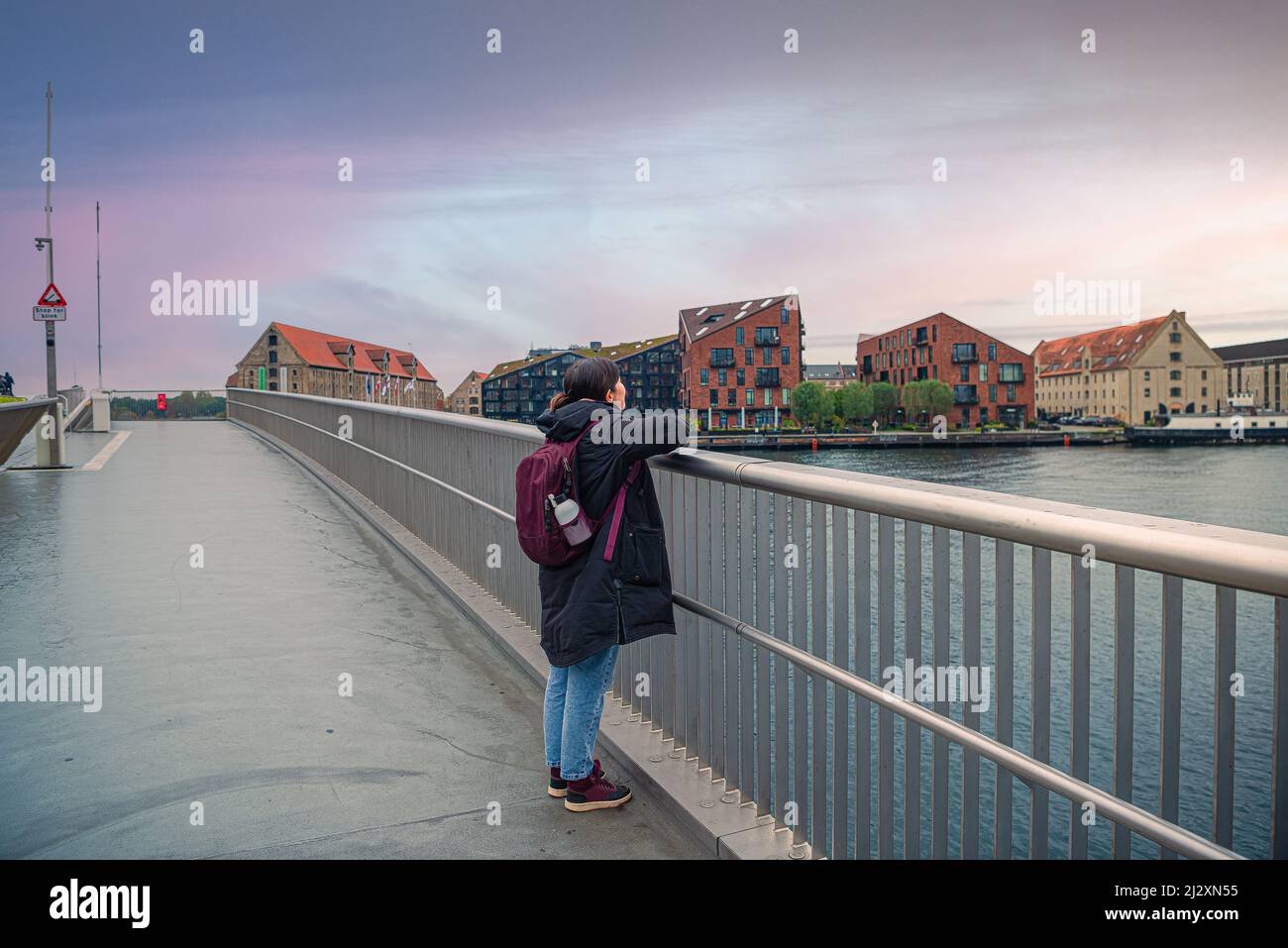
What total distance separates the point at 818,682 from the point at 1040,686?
0.90 metres

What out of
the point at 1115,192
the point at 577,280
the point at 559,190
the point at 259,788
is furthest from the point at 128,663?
the point at 1115,192

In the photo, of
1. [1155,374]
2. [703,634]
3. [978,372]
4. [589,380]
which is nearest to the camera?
[589,380]

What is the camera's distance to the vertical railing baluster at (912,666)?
8.70ft

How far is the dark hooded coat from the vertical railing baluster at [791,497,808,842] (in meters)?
0.50

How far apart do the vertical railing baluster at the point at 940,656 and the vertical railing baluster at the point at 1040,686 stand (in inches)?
9.3

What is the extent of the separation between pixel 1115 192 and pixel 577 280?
11439cm

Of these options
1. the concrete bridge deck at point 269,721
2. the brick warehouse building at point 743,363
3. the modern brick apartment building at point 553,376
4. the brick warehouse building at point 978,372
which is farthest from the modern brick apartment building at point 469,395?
the concrete bridge deck at point 269,721

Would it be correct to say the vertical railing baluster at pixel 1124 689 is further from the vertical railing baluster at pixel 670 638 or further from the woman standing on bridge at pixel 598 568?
the vertical railing baluster at pixel 670 638

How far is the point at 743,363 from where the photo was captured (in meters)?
128

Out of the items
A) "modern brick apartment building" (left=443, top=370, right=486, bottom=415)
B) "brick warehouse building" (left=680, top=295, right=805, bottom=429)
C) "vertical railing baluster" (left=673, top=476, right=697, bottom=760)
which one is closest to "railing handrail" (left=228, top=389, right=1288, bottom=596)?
"vertical railing baluster" (left=673, top=476, right=697, bottom=760)

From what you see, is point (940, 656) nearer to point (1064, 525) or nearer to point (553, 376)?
point (1064, 525)

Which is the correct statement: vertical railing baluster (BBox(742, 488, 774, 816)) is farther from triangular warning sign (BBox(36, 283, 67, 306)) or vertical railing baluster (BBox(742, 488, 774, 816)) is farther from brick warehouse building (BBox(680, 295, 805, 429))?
brick warehouse building (BBox(680, 295, 805, 429))

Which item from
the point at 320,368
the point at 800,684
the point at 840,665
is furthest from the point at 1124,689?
the point at 320,368

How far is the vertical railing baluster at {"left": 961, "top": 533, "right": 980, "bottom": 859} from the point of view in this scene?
2.44 metres
